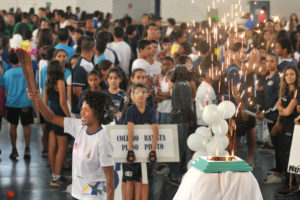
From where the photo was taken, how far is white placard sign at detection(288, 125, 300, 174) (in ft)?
18.6

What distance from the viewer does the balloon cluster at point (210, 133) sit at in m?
5.42

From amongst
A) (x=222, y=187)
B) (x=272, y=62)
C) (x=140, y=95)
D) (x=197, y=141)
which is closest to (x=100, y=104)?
(x=222, y=187)

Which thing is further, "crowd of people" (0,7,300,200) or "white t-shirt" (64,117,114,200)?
"crowd of people" (0,7,300,200)

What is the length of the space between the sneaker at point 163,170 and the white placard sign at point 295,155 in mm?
1639

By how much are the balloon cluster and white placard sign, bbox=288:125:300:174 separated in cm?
74

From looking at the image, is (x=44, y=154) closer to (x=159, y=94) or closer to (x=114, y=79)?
(x=159, y=94)

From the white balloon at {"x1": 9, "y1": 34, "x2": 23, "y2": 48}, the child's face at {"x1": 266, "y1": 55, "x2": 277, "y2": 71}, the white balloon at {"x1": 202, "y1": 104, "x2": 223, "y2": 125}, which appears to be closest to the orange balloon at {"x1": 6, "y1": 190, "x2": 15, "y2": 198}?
the white balloon at {"x1": 202, "y1": 104, "x2": 223, "y2": 125}

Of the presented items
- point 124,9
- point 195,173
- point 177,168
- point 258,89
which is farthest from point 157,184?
point 124,9

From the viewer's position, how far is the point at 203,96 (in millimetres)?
6457

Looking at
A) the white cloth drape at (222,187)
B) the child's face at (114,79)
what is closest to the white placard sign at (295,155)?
the child's face at (114,79)

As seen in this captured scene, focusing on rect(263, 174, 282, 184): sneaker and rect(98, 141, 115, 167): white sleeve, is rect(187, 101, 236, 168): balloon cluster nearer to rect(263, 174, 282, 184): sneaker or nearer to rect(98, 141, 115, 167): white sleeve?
rect(263, 174, 282, 184): sneaker

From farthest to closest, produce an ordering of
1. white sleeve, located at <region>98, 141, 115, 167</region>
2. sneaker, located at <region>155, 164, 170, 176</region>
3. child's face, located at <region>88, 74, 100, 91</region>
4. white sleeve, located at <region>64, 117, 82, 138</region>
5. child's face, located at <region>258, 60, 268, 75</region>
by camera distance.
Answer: child's face, located at <region>258, 60, 268, 75</region> < sneaker, located at <region>155, 164, 170, 176</region> < child's face, located at <region>88, 74, 100, 91</region> < white sleeve, located at <region>64, 117, 82, 138</region> < white sleeve, located at <region>98, 141, 115, 167</region>

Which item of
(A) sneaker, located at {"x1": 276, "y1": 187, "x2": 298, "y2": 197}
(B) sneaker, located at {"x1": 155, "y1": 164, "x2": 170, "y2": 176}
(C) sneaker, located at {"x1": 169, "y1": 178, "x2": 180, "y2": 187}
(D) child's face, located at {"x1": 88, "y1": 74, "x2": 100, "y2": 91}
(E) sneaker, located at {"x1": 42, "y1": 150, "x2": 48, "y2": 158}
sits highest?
(D) child's face, located at {"x1": 88, "y1": 74, "x2": 100, "y2": 91}

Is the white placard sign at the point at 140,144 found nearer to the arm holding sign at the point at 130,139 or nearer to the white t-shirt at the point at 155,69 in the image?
the arm holding sign at the point at 130,139
